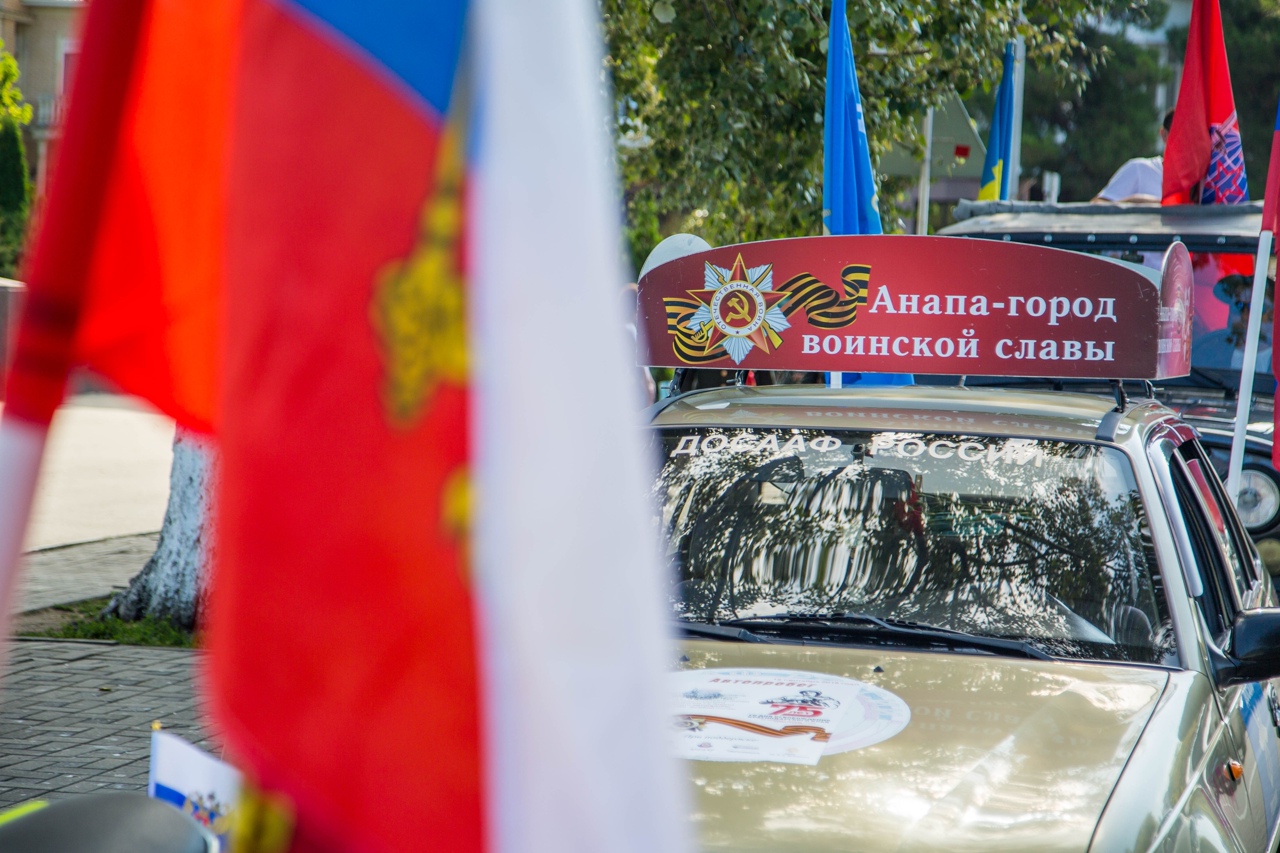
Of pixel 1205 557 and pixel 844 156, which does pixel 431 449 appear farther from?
pixel 844 156

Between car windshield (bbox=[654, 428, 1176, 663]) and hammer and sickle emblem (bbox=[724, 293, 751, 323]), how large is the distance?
0.55m

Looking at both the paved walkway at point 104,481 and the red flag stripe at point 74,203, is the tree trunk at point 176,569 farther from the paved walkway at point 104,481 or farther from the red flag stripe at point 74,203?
the red flag stripe at point 74,203

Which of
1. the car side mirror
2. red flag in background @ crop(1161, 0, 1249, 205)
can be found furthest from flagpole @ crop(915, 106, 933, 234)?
the car side mirror

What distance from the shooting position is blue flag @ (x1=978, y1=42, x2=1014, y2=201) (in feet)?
41.4

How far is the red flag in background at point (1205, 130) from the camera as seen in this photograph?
7.85 metres

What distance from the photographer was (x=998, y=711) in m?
2.73

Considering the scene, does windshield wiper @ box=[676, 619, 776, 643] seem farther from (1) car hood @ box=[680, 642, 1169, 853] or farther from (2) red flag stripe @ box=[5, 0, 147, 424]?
(2) red flag stripe @ box=[5, 0, 147, 424]

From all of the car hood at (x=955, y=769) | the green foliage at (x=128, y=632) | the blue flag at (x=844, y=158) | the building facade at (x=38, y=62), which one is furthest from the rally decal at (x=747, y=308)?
the green foliage at (x=128, y=632)

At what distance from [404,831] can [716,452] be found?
113 inches

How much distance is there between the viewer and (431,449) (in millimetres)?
819

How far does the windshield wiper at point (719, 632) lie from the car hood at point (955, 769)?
148 millimetres

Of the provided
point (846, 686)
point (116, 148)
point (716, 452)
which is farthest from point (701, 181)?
point (116, 148)

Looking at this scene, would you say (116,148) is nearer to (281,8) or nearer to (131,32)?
(131,32)

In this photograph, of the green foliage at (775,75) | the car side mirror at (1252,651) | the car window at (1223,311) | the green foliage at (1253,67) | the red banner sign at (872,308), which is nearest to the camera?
the car side mirror at (1252,651)
